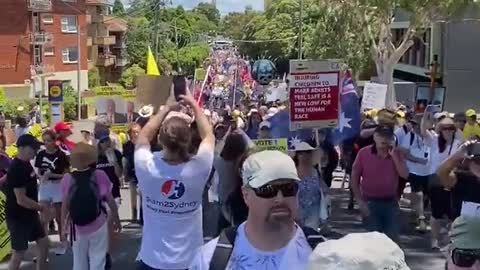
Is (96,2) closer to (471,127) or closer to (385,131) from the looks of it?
(471,127)

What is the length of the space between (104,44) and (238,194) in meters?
81.4

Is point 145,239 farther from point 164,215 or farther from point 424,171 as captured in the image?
point 424,171

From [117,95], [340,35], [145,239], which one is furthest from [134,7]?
[145,239]

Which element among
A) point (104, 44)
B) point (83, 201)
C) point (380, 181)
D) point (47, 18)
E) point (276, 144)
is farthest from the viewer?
point (104, 44)

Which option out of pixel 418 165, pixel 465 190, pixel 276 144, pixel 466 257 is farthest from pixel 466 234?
pixel 418 165

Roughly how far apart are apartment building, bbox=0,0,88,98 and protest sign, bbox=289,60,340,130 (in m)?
48.3

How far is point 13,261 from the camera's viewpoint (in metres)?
8.58

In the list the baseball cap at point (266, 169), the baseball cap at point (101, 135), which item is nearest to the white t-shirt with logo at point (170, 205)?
the baseball cap at point (266, 169)

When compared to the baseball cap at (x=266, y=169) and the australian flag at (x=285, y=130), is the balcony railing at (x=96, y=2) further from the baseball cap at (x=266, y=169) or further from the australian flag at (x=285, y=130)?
the baseball cap at (x=266, y=169)

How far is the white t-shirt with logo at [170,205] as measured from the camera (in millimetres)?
5324

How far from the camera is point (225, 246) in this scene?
12.5 feet

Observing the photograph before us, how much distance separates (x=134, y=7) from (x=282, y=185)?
93.8 metres

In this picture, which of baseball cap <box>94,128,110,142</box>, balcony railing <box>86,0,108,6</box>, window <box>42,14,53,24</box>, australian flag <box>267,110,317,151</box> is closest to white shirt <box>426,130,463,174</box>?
australian flag <box>267,110,317,151</box>

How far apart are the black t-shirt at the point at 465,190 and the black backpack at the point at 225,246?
3.81 m
